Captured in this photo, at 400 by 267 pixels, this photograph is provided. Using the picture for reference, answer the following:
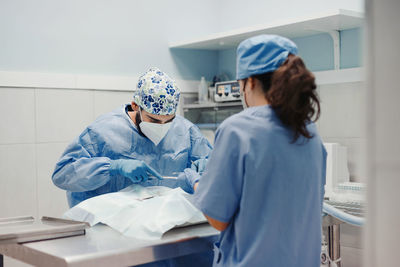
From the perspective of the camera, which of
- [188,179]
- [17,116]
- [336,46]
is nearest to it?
[188,179]

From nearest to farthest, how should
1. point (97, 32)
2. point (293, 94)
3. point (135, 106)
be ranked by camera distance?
point (293, 94)
point (135, 106)
point (97, 32)

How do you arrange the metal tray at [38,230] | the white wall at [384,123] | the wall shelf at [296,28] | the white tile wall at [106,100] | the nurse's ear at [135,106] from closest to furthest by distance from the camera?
the white wall at [384,123] → the metal tray at [38,230] → the nurse's ear at [135,106] → the wall shelf at [296,28] → the white tile wall at [106,100]

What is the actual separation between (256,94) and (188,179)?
0.55 meters

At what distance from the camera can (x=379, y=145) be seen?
28.0 inches

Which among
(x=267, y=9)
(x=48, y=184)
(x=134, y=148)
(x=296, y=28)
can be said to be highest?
(x=267, y=9)

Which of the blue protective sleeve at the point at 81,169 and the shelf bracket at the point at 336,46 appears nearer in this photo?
the blue protective sleeve at the point at 81,169

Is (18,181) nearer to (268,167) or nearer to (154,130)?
(154,130)

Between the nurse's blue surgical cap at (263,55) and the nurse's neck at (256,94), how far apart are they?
33 millimetres

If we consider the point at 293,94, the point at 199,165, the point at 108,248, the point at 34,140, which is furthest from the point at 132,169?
the point at 34,140

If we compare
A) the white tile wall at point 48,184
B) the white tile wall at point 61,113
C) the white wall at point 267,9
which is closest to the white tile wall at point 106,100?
the white tile wall at point 61,113

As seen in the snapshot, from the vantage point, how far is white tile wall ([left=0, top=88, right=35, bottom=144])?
→ 303 centimetres

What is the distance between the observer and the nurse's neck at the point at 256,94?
1459mm

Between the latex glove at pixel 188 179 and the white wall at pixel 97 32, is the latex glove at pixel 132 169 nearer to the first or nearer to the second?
the latex glove at pixel 188 179

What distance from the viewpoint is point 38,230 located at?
5.22ft
